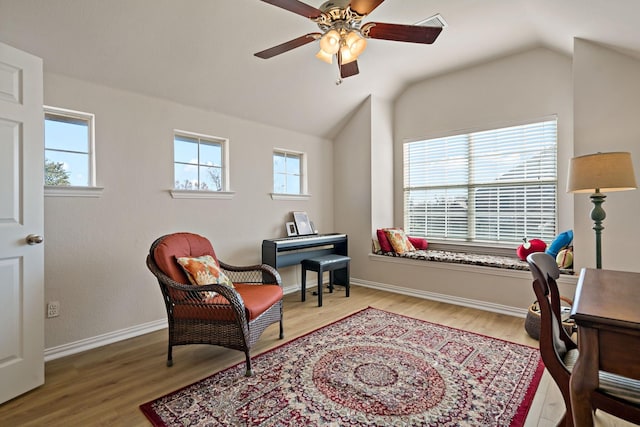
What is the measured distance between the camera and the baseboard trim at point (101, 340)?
8.05 feet

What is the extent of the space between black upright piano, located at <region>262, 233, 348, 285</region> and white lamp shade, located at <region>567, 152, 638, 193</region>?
2721mm

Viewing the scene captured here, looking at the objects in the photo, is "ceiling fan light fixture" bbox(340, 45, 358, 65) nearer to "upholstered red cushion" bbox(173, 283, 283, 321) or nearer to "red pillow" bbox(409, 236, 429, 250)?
"upholstered red cushion" bbox(173, 283, 283, 321)

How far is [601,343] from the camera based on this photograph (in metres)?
1.01

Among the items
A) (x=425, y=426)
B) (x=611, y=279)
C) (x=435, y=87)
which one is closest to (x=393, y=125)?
(x=435, y=87)

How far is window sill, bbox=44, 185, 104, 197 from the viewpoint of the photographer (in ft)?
7.96

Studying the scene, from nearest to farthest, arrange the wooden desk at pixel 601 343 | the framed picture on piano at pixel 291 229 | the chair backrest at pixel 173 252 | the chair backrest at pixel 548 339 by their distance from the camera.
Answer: the wooden desk at pixel 601 343
the chair backrest at pixel 548 339
the chair backrest at pixel 173 252
the framed picture on piano at pixel 291 229

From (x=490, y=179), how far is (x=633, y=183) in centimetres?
186

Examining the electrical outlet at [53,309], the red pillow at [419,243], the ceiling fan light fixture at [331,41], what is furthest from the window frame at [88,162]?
the red pillow at [419,243]

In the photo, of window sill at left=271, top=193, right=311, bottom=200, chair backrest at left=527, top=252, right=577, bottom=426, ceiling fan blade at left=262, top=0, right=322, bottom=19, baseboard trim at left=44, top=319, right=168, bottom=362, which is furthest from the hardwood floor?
ceiling fan blade at left=262, top=0, right=322, bottom=19

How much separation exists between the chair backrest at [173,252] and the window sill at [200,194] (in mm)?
656

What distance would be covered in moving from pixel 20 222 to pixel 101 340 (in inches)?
49.0

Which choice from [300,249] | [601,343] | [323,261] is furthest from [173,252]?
[601,343]

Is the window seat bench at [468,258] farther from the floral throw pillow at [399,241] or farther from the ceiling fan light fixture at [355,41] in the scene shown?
the ceiling fan light fixture at [355,41]

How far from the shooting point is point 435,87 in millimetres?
4453
